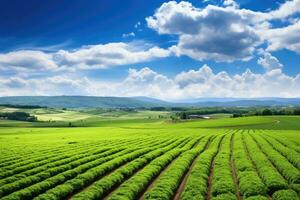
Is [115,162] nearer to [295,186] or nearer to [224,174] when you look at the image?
[224,174]

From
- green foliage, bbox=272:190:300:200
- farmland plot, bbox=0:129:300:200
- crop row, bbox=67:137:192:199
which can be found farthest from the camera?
crop row, bbox=67:137:192:199

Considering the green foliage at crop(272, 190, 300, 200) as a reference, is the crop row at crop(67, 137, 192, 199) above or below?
below

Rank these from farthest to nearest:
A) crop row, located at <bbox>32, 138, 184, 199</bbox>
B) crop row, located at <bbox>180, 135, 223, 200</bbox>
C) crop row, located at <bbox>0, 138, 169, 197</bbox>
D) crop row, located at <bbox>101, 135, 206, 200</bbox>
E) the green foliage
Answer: crop row, located at <bbox>0, 138, 169, 197</bbox> < crop row, located at <bbox>32, 138, 184, 199</bbox> < crop row, located at <bbox>101, 135, 206, 200</bbox> < crop row, located at <bbox>180, 135, 223, 200</bbox> < the green foliage

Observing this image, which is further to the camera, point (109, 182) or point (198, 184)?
point (109, 182)

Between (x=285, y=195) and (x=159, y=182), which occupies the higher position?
(x=285, y=195)

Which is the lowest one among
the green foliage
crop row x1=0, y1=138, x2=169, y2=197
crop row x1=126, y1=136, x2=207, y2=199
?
crop row x1=0, y1=138, x2=169, y2=197

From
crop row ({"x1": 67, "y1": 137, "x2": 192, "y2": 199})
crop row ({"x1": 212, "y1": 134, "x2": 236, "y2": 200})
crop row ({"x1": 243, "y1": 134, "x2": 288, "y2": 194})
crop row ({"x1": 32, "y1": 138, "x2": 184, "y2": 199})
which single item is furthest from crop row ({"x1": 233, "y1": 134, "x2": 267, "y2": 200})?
crop row ({"x1": 32, "y1": 138, "x2": 184, "y2": 199})

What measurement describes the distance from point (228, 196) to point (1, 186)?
16426 millimetres

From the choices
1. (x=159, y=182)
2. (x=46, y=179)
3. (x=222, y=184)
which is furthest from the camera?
(x=46, y=179)

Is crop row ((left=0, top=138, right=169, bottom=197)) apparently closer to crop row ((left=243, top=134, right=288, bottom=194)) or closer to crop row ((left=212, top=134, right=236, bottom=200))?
crop row ((left=212, top=134, right=236, bottom=200))

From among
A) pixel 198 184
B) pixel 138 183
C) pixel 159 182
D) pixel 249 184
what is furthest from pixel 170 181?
pixel 249 184

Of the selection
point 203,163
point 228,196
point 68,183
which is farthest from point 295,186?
point 68,183

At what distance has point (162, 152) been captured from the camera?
46344mm

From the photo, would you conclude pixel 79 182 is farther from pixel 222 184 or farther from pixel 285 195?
pixel 285 195
